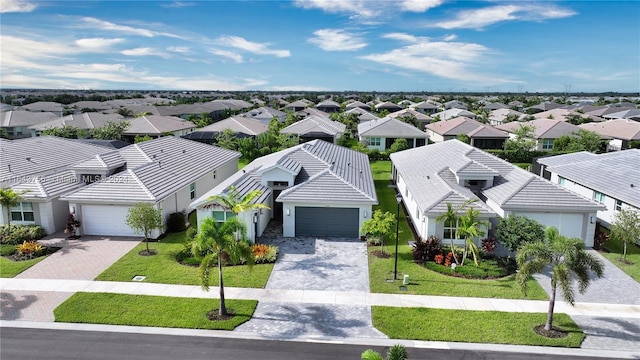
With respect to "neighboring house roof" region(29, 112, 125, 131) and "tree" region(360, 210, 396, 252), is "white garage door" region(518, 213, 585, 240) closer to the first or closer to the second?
"tree" region(360, 210, 396, 252)

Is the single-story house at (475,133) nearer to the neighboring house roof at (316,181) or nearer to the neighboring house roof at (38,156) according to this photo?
the neighboring house roof at (316,181)

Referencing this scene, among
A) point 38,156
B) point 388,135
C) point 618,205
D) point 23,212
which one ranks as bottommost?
point 23,212

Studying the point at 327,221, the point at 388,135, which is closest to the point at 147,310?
the point at 327,221

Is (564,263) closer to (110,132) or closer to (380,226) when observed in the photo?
(380,226)

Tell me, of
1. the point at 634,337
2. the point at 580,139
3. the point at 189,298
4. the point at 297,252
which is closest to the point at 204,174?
the point at 297,252

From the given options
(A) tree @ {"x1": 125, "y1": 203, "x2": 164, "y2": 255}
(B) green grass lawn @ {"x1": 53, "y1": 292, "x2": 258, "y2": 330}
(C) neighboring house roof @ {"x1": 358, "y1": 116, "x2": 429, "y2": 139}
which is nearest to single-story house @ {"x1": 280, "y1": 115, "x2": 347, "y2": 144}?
(C) neighboring house roof @ {"x1": 358, "y1": 116, "x2": 429, "y2": 139}

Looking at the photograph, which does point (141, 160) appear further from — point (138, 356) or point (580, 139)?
point (580, 139)

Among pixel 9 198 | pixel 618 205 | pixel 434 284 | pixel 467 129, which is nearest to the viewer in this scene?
pixel 434 284
